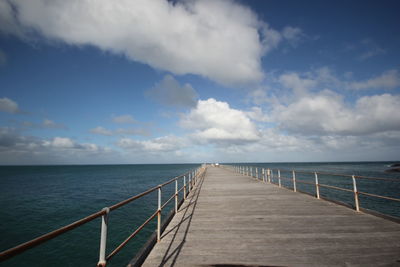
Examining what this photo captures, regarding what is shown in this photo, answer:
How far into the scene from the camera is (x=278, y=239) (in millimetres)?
4363

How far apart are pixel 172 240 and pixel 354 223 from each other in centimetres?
471

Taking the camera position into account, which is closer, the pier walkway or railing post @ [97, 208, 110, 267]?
railing post @ [97, 208, 110, 267]

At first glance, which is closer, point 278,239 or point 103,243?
point 103,243

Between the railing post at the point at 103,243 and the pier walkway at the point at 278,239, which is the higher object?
the railing post at the point at 103,243

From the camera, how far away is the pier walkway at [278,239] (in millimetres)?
3537

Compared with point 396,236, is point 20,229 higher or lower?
lower

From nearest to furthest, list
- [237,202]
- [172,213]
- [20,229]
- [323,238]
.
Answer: [323,238] < [172,213] < [237,202] < [20,229]

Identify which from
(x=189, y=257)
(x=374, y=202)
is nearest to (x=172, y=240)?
(x=189, y=257)

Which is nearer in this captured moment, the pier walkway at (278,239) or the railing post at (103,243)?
the railing post at (103,243)

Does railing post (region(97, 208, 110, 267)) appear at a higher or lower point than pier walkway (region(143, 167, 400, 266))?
higher

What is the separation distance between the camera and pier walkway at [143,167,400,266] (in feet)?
11.6

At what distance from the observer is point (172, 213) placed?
6262 mm

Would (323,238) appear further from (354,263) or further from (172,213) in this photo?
(172,213)

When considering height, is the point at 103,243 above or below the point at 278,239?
above
